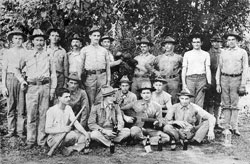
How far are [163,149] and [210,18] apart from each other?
10.6 ft

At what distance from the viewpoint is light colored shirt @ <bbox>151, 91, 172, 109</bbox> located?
7286mm

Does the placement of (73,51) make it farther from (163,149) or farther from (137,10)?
(163,149)

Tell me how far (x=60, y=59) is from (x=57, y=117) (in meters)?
1.50

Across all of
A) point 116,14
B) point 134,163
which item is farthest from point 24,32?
point 134,163

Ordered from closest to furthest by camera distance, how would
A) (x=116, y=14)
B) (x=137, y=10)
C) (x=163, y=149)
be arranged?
(x=163, y=149), (x=116, y=14), (x=137, y=10)

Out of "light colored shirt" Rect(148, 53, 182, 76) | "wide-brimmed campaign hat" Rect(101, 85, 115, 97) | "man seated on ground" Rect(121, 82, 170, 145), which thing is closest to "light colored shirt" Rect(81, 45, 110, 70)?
"wide-brimmed campaign hat" Rect(101, 85, 115, 97)

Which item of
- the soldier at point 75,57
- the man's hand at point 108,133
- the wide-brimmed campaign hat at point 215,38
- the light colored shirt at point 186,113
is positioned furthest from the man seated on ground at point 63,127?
the wide-brimmed campaign hat at point 215,38

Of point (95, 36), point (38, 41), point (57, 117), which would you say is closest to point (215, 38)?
point (95, 36)

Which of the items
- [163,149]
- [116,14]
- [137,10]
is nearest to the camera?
[163,149]

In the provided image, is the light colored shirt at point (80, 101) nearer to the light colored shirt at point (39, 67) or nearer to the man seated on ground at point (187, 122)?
the light colored shirt at point (39, 67)

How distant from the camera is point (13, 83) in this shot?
6664 millimetres

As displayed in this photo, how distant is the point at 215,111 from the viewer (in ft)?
27.6

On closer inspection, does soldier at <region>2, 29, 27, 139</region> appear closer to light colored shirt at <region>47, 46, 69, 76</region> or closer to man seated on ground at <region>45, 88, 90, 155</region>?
light colored shirt at <region>47, 46, 69, 76</region>

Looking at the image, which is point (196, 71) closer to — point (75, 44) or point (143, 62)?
point (143, 62)
